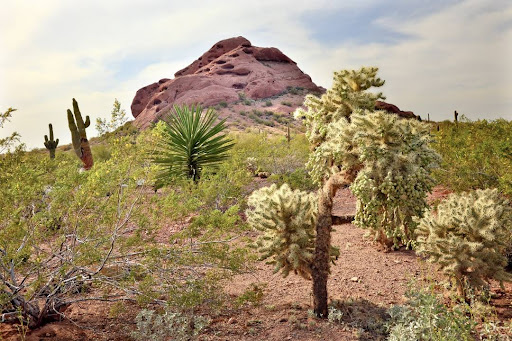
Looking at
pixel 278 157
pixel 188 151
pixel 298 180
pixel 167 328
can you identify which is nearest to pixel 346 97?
pixel 167 328

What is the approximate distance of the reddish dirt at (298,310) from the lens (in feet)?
17.6

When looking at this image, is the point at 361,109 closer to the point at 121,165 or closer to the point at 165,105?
the point at 121,165

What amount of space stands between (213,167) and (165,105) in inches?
1890

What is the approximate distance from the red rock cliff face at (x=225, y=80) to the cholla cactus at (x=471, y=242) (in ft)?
158

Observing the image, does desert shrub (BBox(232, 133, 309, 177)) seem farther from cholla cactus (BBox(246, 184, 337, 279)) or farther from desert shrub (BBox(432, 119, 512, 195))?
cholla cactus (BBox(246, 184, 337, 279))

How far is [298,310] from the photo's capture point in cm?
593

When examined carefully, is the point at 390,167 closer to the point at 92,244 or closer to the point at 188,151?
the point at 92,244

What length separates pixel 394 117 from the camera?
481 centimetres

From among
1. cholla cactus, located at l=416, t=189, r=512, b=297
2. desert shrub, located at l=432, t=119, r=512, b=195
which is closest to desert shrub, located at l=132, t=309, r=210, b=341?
cholla cactus, located at l=416, t=189, r=512, b=297

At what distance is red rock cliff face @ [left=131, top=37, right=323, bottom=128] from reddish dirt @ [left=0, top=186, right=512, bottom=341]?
Result: 46.7 metres

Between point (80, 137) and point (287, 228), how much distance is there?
1538 centimetres

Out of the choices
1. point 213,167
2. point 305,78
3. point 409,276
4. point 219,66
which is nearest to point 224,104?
point 219,66

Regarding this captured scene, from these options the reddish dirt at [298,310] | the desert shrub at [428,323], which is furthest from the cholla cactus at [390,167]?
the reddish dirt at [298,310]

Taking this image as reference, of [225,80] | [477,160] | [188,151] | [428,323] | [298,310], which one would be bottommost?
[298,310]
